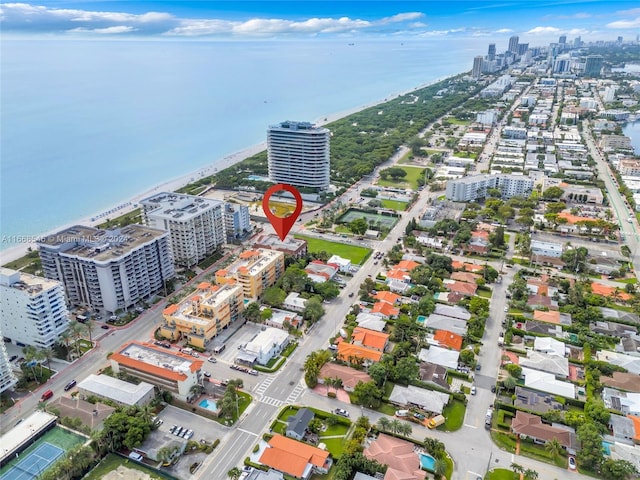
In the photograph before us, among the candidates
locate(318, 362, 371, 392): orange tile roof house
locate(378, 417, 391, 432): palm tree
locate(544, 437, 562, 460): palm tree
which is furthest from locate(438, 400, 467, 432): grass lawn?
locate(318, 362, 371, 392): orange tile roof house

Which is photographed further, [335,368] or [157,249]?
[157,249]

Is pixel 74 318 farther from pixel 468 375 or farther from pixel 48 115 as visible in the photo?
pixel 48 115

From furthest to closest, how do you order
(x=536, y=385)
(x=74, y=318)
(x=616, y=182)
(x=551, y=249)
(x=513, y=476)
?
(x=616, y=182)
(x=551, y=249)
(x=74, y=318)
(x=536, y=385)
(x=513, y=476)

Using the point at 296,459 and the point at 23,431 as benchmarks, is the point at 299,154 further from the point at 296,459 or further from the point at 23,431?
the point at 23,431

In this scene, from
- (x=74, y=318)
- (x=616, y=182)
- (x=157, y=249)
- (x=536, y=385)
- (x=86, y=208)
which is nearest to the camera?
(x=536, y=385)

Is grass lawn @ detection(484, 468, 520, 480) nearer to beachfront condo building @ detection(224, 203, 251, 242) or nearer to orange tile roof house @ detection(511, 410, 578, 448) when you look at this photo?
orange tile roof house @ detection(511, 410, 578, 448)

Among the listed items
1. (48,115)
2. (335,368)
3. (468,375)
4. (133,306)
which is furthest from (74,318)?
(48,115)

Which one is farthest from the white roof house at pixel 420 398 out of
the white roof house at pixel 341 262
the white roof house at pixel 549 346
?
the white roof house at pixel 341 262

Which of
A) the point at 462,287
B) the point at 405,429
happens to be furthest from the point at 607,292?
the point at 405,429
